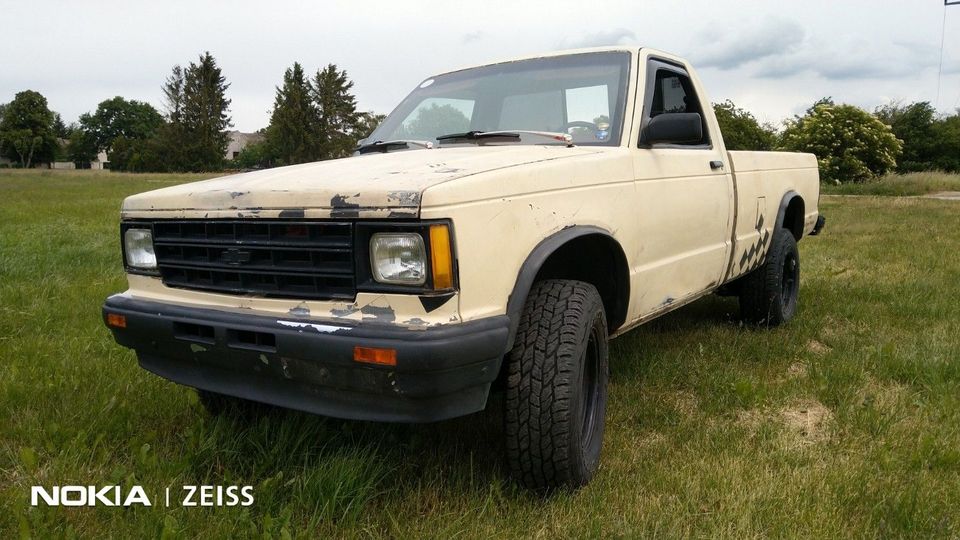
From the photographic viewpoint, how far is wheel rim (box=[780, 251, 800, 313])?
16.6 ft

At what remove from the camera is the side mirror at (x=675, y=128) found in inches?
120

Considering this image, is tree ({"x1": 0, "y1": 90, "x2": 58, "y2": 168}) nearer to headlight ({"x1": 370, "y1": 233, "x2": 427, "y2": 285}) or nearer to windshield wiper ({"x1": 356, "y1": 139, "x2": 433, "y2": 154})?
windshield wiper ({"x1": 356, "y1": 139, "x2": 433, "y2": 154})

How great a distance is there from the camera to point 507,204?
2221 millimetres

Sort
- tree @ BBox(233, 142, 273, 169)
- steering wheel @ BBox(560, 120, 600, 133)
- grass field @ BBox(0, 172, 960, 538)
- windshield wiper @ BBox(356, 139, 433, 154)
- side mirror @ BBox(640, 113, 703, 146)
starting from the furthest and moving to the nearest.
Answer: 1. tree @ BBox(233, 142, 273, 169)
2. windshield wiper @ BBox(356, 139, 433, 154)
3. steering wheel @ BBox(560, 120, 600, 133)
4. side mirror @ BBox(640, 113, 703, 146)
5. grass field @ BBox(0, 172, 960, 538)

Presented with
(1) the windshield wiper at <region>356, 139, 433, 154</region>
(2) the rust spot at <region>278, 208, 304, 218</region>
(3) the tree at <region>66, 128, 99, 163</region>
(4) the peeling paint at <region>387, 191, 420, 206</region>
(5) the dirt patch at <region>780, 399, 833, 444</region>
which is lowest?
(5) the dirt patch at <region>780, 399, 833, 444</region>

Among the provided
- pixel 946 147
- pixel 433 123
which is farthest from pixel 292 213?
pixel 946 147

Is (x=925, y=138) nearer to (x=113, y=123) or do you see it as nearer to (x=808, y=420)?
(x=808, y=420)

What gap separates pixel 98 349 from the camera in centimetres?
406

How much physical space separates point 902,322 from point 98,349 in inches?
205

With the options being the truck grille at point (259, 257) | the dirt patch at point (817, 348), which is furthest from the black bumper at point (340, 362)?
the dirt patch at point (817, 348)

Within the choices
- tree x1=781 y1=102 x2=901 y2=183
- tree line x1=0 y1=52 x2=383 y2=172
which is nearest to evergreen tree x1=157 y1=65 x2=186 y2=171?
tree line x1=0 y1=52 x2=383 y2=172

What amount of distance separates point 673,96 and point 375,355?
2621 millimetres

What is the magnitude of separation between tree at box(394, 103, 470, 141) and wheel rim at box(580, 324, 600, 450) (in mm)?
1320

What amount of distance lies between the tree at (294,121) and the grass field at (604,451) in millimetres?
67110
